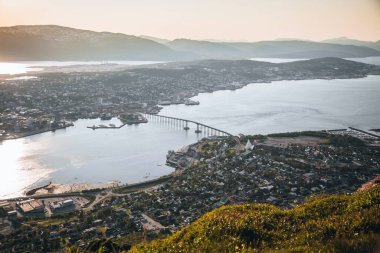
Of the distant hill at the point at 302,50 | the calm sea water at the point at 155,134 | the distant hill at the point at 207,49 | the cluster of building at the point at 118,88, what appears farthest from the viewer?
the distant hill at the point at 207,49

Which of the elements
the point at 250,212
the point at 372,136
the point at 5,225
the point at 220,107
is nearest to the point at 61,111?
the point at 220,107

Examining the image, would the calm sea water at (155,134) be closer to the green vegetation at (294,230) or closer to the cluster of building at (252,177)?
the cluster of building at (252,177)

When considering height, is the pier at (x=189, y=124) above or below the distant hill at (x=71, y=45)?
below

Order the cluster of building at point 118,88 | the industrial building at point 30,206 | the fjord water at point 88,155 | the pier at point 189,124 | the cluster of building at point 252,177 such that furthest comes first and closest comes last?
the cluster of building at point 118,88 → the pier at point 189,124 → the fjord water at point 88,155 → the industrial building at point 30,206 → the cluster of building at point 252,177

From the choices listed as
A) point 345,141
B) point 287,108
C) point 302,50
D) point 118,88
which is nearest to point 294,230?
point 345,141

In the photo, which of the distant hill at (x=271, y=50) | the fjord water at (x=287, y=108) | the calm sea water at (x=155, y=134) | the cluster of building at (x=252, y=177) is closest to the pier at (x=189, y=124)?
the calm sea water at (x=155, y=134)
